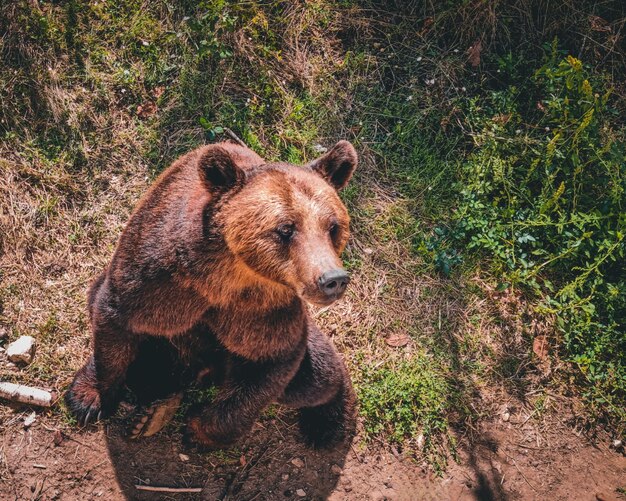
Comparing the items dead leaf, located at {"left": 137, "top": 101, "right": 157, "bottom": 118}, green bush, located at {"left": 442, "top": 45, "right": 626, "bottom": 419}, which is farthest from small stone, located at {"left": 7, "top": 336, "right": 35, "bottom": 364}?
green bush, located at {"left": 442, "top": 45, "right": 626, "bottom": 419}

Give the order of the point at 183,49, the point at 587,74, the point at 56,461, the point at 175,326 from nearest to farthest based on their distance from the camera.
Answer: the point at 175,326, the point at 56,461, the point at 183,49, the point at 587,74

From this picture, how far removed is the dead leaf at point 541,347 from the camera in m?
5.77

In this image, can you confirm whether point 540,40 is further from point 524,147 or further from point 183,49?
point 183,49

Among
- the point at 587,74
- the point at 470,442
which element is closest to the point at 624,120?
the point at 587,74

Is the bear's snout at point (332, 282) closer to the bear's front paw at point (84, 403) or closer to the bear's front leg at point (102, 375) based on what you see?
the bear's front leg at point (102, 375)

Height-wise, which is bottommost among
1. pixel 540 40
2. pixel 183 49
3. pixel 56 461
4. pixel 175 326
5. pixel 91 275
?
pixel 56 461

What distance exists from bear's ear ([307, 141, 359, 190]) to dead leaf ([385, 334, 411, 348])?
2212 millimetres

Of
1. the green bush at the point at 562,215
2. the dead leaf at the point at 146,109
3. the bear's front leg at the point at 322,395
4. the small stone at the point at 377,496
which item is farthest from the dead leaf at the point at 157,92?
the small stone at the point at 377,496

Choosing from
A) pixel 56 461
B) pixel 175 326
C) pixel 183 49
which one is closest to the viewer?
pixel 175 326

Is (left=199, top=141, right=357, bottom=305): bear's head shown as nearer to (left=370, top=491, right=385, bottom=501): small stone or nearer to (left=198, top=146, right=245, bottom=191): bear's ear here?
(left=198, top=146, right=245, bottom=191): bear's ear

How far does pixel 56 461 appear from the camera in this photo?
4594 mm

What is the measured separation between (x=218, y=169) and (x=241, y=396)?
165cm

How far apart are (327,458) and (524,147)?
11.3 feet

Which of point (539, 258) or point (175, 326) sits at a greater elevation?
point (175, 326)
